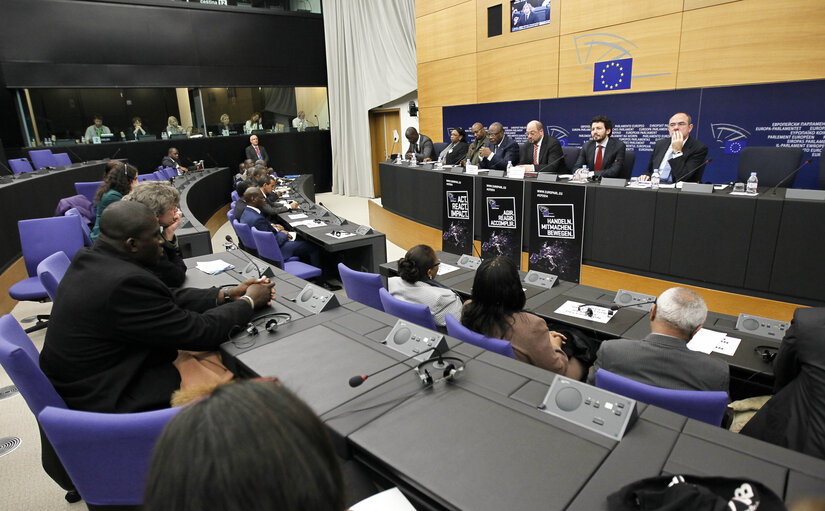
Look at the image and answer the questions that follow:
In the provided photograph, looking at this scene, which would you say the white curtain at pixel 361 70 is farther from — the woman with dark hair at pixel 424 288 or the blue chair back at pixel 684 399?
the blue chair back at pixel 684 399

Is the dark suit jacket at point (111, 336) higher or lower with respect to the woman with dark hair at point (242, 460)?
lower

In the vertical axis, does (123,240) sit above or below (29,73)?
below

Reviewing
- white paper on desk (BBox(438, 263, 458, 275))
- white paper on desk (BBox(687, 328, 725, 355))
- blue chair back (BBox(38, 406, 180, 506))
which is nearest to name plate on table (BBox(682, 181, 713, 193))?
white paper on desk (BBox(687, 328, 725, 355))

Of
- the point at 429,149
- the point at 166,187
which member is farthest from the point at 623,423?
the point at 429,149

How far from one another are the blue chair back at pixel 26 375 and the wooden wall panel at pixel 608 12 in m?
6.25

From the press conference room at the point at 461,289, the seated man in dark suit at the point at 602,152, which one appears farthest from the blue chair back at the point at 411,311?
the seated man in dark suit at the point at 602,152

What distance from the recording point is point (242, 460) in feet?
1.58

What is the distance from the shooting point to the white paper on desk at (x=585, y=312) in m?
2.36

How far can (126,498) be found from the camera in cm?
133

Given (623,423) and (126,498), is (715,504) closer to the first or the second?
(623,423)

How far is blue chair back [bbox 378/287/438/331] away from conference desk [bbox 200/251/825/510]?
2.18ft

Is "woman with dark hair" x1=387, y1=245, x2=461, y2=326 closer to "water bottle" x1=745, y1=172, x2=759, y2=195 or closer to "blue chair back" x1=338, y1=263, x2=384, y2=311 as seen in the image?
"blue chair back" x1=338, y1=263, x2=384, y2=311

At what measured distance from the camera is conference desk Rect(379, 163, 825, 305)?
3.00 m

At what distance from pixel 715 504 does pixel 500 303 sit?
1.25 metres
